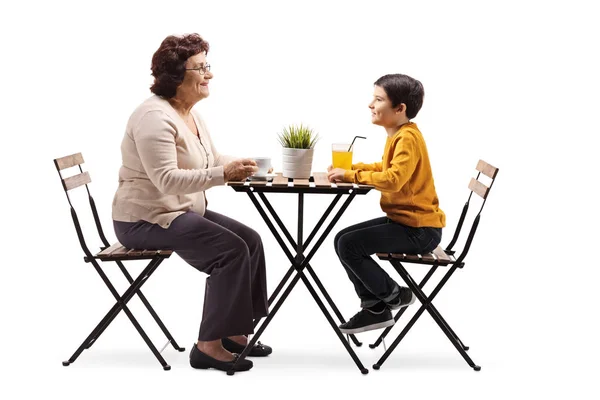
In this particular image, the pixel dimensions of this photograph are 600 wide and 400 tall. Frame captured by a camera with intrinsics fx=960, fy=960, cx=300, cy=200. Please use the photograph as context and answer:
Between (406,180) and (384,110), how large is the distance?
0.42 m

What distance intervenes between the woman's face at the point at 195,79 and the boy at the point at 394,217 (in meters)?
0.80

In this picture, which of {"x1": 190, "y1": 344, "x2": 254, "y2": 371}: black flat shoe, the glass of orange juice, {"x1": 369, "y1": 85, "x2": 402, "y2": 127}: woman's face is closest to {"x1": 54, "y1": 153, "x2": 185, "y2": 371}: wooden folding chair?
{"x1": 190, "y1": 344, "x2": 254, "y2": 371}: black flat shoe

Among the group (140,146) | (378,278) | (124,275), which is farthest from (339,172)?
(124,275)

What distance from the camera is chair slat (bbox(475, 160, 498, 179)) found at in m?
4.99

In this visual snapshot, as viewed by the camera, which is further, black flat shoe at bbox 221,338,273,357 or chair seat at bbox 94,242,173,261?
black flat shoe at bbox 221,338,273,357


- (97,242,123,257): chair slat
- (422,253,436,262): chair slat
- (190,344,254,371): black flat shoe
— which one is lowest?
(190,344,254,371): black flat shoe

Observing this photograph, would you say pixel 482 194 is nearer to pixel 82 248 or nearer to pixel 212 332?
pixel 212 332

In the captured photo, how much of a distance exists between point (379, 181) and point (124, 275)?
1536 mm

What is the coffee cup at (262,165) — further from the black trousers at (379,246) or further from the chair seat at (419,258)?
the chair seat at (419,258)

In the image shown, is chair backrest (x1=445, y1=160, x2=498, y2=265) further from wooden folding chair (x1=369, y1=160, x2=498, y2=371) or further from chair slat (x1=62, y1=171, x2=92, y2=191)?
chair slat (x1=62, y1=171, x2=92, y2=191)

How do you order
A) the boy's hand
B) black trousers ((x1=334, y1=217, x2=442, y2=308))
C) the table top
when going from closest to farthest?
1. the table top
2. the boy's hand
3. black trousers ((x1=334, y1=217, x2=442, y2=308))

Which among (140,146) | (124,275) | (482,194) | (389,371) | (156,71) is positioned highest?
(156,71)

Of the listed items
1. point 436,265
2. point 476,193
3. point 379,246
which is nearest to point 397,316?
point 436,265

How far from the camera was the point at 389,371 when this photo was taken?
5.04 meters
